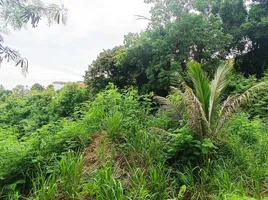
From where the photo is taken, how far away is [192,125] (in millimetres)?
3713

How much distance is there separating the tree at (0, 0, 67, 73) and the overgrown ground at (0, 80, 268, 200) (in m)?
1.57

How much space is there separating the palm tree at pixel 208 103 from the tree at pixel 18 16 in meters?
3.35

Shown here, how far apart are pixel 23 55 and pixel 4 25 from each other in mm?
718

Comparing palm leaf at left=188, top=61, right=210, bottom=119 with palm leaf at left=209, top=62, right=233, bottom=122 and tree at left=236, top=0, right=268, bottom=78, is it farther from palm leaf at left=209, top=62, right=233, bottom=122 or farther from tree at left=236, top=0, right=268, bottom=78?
tree at left=236, top=0, right=268, bottom=78

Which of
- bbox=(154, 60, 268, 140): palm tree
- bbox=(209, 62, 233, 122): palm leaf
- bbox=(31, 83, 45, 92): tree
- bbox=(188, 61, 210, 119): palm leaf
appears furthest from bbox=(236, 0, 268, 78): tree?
bbox=(31, 83, 45, 92): tree

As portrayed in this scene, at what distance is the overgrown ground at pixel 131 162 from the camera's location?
117 inches

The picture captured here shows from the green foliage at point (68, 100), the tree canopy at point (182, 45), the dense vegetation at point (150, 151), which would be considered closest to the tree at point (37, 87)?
the green foliage at point (68, 100)

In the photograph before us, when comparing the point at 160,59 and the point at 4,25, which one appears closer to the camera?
the point at 4,25

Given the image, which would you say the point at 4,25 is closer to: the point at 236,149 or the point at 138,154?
the point at 138,154

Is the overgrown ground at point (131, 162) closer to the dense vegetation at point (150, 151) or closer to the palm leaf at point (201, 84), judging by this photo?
the dense vegetation at point (150, 151)

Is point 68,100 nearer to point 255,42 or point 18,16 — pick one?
point 18,16

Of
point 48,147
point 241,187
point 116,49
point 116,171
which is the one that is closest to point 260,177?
point 241,187

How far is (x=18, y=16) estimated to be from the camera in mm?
4586

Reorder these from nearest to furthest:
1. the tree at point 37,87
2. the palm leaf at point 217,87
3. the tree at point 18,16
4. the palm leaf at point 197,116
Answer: the palm leaf at point 197,116 → the palm leaf at point 217,87 → the tree at point 18,16 → the tree at point 37,87
